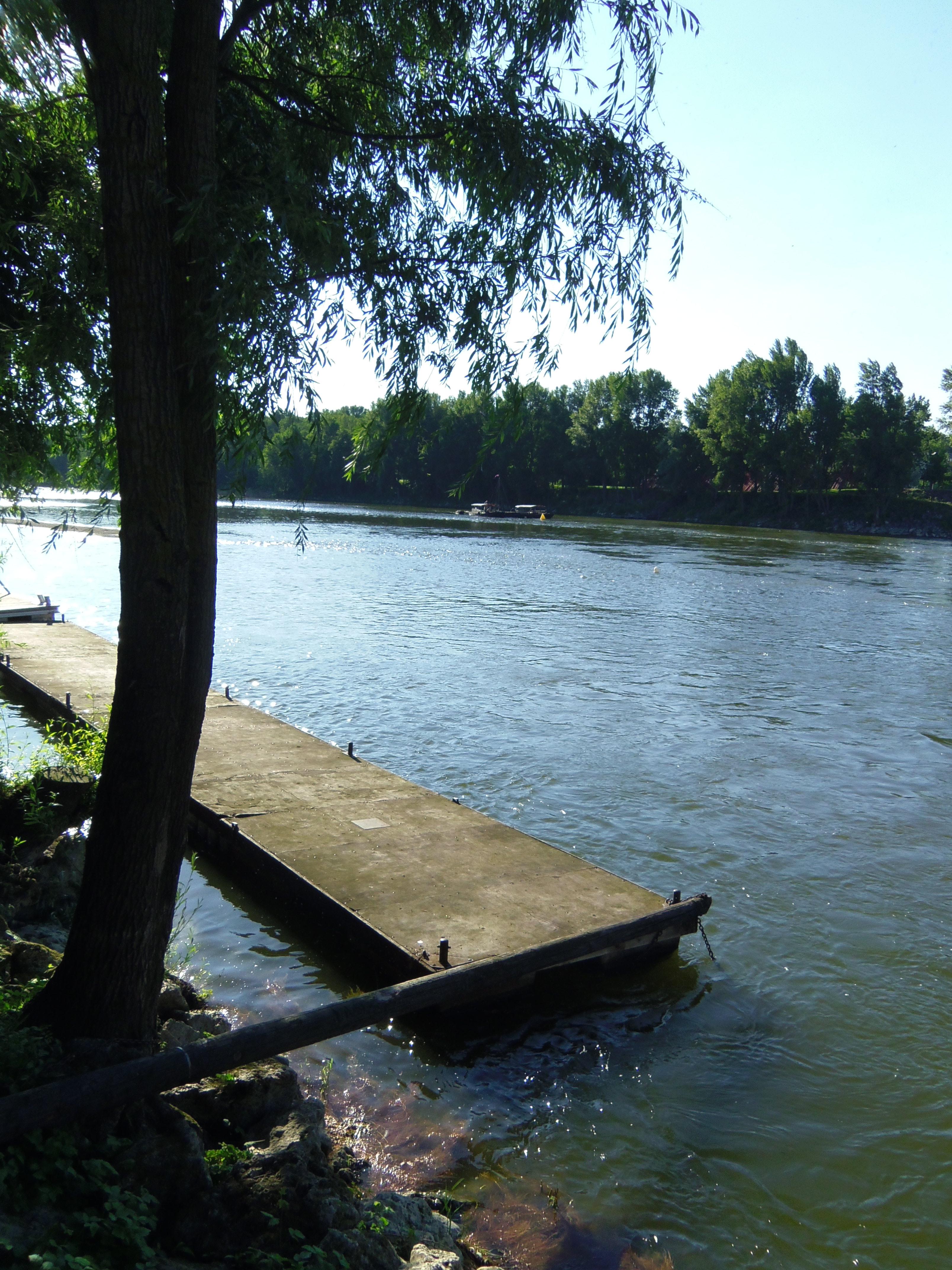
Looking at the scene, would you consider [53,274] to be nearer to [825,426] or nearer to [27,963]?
[27,963]

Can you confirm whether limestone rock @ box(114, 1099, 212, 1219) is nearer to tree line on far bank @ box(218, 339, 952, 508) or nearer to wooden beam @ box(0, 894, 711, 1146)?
wooden beam @ box(0, 894, 711, 1146)

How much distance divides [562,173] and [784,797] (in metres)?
9.82

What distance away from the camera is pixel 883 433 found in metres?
104

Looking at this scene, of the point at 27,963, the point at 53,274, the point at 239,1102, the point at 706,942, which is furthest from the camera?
the point at 706,942

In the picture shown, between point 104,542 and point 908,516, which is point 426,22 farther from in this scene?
point 908,516

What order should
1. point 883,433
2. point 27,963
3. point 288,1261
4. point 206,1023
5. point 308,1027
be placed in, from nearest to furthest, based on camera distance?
point 288,1261
point 308,1027
point 27,963
point 206,1023
point 883,433

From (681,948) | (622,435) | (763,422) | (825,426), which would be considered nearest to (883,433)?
(825,426)

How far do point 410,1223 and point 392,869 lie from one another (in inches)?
163

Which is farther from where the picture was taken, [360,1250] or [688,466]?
[688,466]

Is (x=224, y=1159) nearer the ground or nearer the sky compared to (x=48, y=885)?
nearer the ground

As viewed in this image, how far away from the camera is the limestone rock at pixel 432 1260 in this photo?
4648 mm

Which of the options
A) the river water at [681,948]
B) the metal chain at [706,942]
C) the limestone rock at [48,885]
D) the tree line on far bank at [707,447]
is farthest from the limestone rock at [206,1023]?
the tree line on far bank at [707,447]

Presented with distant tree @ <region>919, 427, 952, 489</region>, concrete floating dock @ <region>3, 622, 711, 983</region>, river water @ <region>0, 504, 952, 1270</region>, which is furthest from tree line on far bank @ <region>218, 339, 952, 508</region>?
concrete floating dock @ <region>3, 622, 711, 983</region>

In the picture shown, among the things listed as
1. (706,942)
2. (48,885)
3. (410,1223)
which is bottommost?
(706,942)
